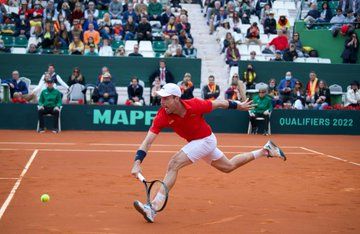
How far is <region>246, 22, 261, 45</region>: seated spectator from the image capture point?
2394cm

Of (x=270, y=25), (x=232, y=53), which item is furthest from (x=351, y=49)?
(x=232, y=53)

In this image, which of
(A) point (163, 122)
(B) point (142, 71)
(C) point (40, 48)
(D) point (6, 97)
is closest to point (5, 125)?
(D) point (6, 97)

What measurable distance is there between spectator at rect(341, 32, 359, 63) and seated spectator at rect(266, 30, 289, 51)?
7.23 ft

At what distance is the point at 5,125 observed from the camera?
1994 centimetres

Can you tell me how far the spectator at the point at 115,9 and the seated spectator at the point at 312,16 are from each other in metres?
7.23

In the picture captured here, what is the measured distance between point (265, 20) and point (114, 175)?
15271 millimetres

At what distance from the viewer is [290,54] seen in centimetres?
2330

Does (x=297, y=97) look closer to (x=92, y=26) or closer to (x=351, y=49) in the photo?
(x=351, y=49)

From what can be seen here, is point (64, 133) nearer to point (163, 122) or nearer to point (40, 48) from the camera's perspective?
point (40, 48)

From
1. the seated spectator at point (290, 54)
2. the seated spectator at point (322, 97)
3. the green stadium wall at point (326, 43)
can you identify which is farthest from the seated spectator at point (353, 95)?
the green stadium wall at point (326, 43)

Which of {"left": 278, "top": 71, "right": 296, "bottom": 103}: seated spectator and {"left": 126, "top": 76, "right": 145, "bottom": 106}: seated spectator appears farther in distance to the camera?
{"left": 278, "top": 71, "right": 296, "bottom": 103}: seated spectator

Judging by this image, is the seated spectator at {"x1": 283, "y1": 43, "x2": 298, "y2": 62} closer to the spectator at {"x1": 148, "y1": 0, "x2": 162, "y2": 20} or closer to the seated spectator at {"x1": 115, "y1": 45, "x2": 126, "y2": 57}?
the spectator at {"x1": 148, "y1": 0, "x2": 162, "y2": 20}

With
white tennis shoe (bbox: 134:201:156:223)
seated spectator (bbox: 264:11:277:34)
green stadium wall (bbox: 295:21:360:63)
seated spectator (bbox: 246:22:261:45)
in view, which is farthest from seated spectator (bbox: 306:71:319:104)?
white tennis shoe (bbox: 134:201:156:223)

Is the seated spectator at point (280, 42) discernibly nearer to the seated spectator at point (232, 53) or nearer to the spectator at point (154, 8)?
the seated spectator at point (232, 53)
